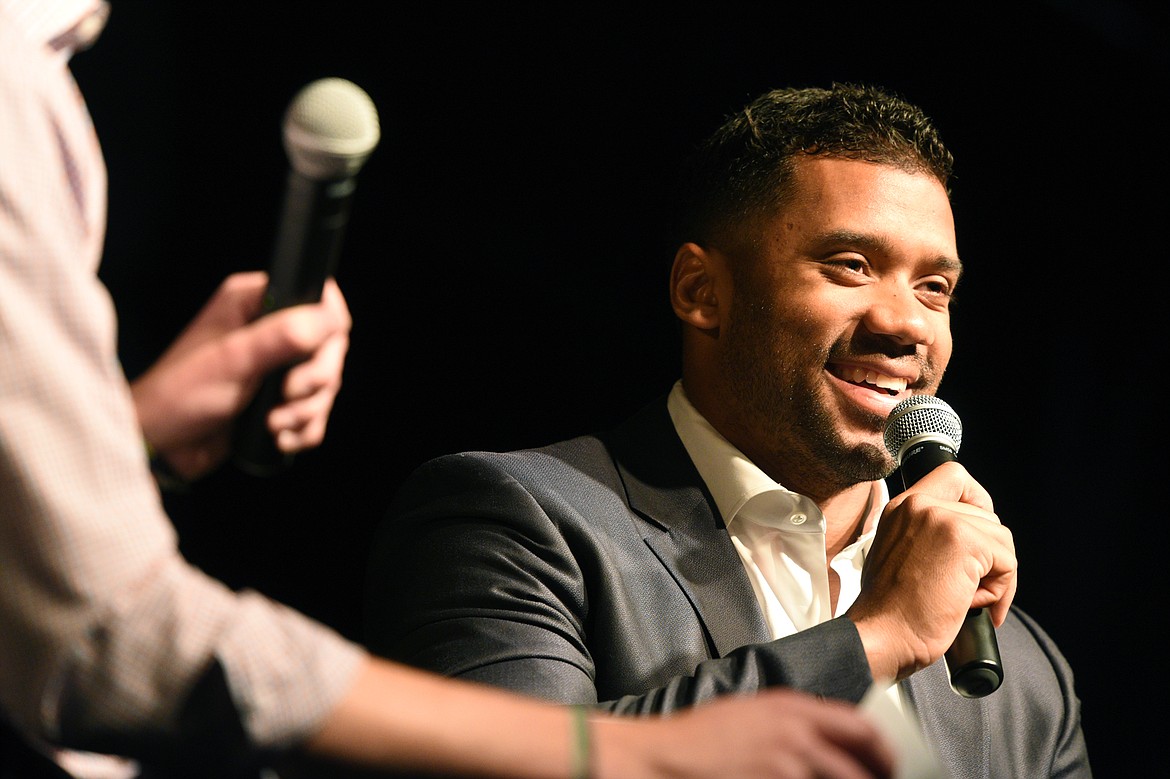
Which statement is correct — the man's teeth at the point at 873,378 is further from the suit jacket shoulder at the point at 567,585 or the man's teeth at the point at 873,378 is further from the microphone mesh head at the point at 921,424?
the suit jacket shoulder at the point at 567,585

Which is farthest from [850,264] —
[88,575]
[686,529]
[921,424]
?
[88,575]

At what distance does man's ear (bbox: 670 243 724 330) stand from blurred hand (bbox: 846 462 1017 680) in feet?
2.53

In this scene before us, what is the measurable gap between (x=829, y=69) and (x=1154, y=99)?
0.88 meters

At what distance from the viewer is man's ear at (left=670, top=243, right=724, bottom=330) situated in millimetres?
2363

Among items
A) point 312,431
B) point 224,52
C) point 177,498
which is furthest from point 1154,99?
point 312,431

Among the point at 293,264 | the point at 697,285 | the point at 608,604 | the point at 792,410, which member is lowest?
the point at 608,604

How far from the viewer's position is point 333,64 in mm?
2236

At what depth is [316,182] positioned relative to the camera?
92cm

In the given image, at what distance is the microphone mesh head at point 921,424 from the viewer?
1804 mm

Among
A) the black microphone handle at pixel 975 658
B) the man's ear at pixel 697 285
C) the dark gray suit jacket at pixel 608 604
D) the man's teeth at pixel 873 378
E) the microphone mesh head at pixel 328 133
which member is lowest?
the dark gray suit jacket at pixel 608 604

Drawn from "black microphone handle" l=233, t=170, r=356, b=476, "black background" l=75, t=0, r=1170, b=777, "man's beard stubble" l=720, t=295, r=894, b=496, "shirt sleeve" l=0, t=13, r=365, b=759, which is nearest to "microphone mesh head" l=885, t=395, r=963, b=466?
"man's beard stubble" l=720, t=295, r=894, b=496

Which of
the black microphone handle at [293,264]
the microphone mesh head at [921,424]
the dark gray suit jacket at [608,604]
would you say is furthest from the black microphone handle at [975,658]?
the black microphone handle at [293,264]

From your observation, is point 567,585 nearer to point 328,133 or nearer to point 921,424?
point 921,424

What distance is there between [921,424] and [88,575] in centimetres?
133
